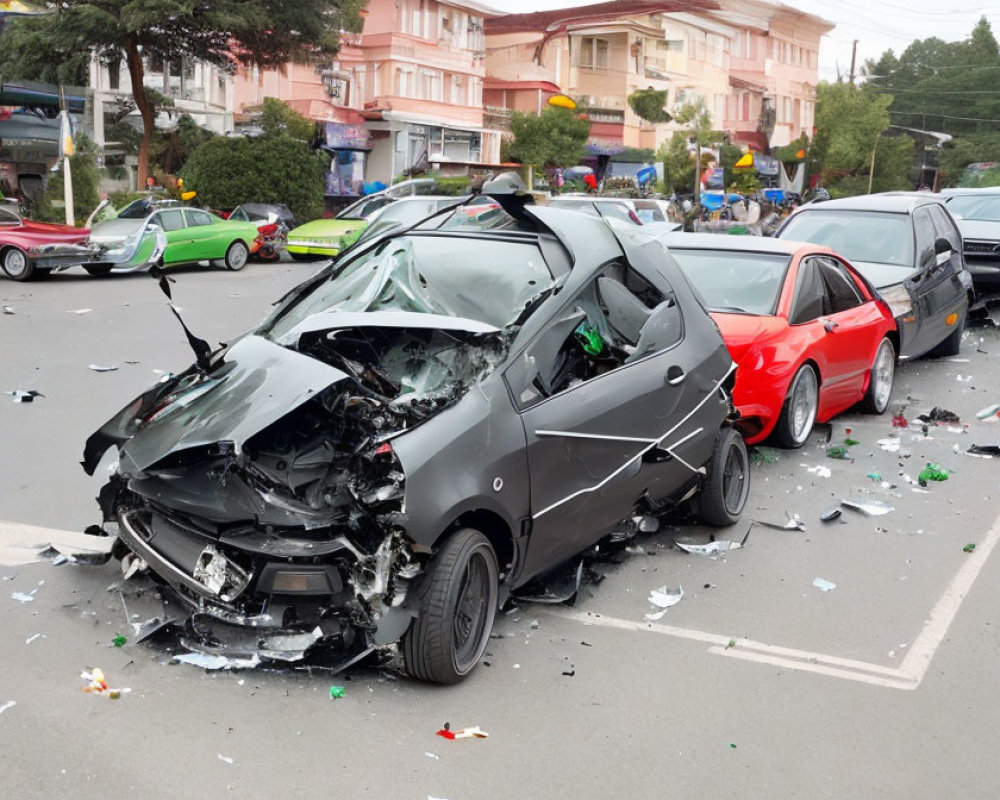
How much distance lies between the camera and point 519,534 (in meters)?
4.89

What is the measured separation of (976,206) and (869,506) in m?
11.9

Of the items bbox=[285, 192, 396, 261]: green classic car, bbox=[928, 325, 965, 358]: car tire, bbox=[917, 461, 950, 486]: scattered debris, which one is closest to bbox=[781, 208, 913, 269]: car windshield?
bbox=[928, 325, 965, 358]: car tire

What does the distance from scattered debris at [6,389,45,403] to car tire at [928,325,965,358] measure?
10182 mm

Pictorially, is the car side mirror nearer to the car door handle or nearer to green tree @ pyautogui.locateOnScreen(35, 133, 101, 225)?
the car door handle

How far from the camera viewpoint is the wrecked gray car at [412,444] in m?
4.45

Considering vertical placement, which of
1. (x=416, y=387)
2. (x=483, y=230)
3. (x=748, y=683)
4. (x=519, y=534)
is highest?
(x=483, y=230)

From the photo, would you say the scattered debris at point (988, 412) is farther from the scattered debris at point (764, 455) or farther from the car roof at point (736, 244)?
the scattered debris at point (764, 455)

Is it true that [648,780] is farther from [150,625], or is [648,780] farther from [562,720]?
[150,625]

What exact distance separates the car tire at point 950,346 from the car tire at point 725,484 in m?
7.49

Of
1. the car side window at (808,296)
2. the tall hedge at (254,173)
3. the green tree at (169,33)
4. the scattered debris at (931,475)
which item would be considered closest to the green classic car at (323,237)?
the tall hedge at (254,173)

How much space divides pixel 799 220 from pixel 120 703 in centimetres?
1088

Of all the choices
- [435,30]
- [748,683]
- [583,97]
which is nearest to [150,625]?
[748,683]

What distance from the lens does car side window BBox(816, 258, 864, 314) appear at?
377 inches

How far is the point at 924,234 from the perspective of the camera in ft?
41.6
